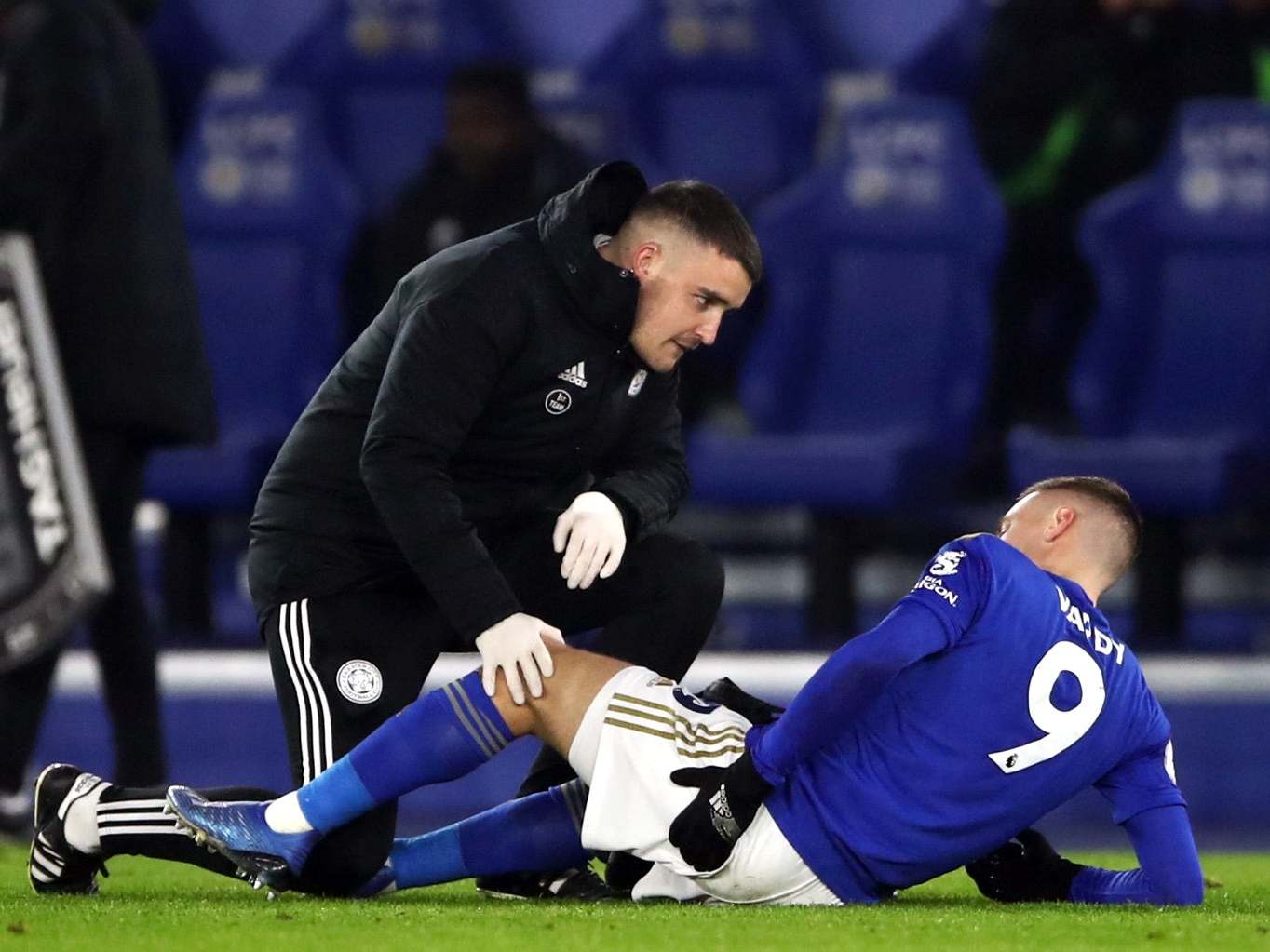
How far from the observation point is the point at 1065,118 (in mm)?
6543

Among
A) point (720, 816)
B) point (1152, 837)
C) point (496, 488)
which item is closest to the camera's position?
point (720, 816)

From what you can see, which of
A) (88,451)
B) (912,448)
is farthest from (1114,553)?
(912,448)

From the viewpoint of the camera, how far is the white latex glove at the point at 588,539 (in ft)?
10.6

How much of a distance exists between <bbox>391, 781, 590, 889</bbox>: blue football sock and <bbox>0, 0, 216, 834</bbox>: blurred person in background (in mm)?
1202

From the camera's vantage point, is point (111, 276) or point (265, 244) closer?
point (111, 276)

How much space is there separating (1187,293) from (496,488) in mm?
3386

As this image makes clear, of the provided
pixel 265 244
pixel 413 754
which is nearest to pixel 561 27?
pixel 265 244

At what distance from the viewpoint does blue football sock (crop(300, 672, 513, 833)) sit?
3.11 m

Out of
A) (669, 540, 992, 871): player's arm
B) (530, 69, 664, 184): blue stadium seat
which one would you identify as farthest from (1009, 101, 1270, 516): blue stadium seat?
(669, 540, 992, 871): player's arm

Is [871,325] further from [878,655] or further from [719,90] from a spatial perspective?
[878,655]

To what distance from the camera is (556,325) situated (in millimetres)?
3309

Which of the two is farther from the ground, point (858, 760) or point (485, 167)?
point (485, 167)

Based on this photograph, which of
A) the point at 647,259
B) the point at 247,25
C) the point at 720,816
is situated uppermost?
the point at 647,259

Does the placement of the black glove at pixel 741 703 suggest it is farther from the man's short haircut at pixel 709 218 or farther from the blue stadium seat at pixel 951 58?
the blue stadium seat at pixel 951 58
